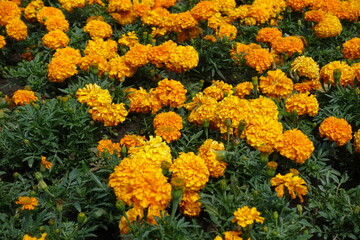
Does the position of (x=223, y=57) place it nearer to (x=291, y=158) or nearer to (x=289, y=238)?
(x=291, y=158)

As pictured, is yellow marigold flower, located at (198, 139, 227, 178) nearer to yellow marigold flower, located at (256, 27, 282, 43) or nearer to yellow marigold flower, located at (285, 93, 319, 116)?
yellow marigold flower, located at (285, 93, 319, 116)

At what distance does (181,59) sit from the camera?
12.1 feet

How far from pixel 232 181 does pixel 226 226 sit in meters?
0.28

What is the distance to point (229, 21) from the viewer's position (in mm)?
4648

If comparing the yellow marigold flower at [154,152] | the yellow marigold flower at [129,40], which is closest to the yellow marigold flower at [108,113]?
the yellow marigold flower at [154,152]

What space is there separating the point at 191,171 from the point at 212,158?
0.94ft

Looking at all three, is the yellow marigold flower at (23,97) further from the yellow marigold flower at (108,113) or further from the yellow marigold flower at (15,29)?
the yellow marigold flower at (15,29)

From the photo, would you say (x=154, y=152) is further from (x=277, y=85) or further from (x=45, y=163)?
(x=277, y=85)

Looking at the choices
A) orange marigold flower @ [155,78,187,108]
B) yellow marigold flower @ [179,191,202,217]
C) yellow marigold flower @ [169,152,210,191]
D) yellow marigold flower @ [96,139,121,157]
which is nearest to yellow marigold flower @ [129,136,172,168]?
yellow marigold flower @ [169,152,210,191]

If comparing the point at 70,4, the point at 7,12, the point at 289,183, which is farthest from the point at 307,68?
the point at 7,12

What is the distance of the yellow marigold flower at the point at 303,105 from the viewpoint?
3.37 meters

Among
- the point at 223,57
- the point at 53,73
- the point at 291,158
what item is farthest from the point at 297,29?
the point at 53,73

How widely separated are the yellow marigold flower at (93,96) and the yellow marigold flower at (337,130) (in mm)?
1606

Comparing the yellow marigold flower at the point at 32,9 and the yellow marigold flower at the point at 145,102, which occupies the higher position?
the yellow marigold flower at the point at 32,9
